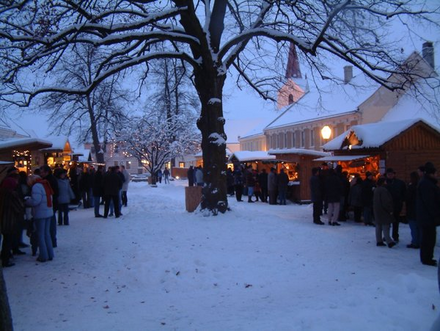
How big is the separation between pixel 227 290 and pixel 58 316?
2650 mm

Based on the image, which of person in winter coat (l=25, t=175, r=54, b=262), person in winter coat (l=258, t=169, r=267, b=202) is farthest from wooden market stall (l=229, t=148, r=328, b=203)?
person in winter coat (l=25, t=175, r=54, b=262)

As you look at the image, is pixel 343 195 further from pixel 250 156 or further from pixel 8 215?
pixel 250 156

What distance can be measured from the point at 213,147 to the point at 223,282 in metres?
7.09

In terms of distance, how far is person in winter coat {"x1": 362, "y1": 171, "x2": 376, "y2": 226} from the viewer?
12.5 meters

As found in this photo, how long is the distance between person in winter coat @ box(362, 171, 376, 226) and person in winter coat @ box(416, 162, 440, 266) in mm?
4708

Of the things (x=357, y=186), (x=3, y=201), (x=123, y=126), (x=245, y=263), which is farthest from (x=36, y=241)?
(x=123, y=126)

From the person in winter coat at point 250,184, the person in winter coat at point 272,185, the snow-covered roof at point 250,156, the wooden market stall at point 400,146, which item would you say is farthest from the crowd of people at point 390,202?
the snow-covered roof at point 250,156

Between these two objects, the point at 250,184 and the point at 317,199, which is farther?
the point at 250,184

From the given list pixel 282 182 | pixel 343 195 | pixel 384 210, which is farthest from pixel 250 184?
pixel 384 210

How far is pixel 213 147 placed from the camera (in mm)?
13289

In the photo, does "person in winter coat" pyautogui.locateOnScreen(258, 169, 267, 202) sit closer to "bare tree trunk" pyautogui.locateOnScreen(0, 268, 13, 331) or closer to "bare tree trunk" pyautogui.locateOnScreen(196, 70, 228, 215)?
"bare tree trunk" pyautogui.locateOnScreen(196, 70, 228, 215)

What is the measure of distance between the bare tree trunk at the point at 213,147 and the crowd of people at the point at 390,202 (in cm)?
334

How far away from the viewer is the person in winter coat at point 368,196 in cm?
1250

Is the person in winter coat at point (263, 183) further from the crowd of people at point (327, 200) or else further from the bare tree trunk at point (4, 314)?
the bare tree trunk at point (4, 314)
